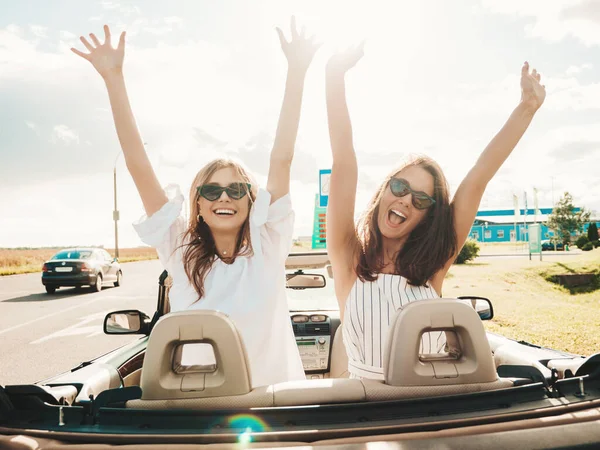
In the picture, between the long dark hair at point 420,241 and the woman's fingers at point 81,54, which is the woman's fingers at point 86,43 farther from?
the long dark hair at point 420,241

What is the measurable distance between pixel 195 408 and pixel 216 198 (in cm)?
120

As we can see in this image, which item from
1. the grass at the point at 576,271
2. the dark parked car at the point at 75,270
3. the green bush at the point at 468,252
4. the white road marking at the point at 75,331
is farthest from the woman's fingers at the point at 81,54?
the green bush at the point at 468,252

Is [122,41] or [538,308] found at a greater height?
[122,41]

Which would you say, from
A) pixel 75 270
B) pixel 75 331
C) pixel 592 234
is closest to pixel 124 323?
pixel 75 331

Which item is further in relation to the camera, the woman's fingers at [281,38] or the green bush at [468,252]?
the green bush at [468,252]

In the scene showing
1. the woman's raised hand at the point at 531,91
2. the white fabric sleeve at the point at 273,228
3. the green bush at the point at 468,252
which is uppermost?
the woman's raised hand at the point at 531,91

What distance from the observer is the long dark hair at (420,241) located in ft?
8.12

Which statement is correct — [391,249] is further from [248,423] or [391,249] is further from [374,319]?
[248,423]

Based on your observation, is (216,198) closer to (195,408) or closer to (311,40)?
(311,40)

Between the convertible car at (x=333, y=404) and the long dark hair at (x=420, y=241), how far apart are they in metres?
0.68

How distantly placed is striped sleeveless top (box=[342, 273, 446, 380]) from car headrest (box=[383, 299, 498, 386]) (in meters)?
0.53

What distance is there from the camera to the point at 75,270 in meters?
17.8

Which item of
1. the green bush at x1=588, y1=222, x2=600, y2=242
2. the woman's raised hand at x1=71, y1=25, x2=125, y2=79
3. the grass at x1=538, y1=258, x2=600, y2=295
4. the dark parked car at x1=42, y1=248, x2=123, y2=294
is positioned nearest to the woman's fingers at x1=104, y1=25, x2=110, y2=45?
the woman's raised hand at x1=71, y1=25, x2=125, y2=79

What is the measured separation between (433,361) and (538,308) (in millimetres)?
11727
